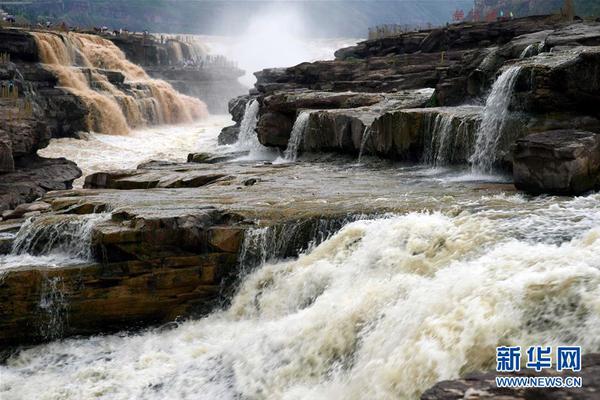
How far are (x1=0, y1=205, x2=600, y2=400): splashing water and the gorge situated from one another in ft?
0.08

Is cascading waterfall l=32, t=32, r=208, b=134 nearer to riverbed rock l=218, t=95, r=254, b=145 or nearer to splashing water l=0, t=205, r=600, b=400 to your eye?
riverbed rock l=218, t=95, r=254, b=145

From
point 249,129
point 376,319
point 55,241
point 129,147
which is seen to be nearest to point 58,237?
point 55,241

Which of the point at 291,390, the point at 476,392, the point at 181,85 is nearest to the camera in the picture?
the point at 476,392

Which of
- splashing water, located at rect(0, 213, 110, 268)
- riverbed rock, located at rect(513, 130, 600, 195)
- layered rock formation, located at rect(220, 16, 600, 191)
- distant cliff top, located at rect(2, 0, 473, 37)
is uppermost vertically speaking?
distant cliff top, located at rect(2, 0, 473, 37)

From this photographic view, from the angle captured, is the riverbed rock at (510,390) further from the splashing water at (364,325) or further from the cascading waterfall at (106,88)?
the cascading waterfall at (106,88)

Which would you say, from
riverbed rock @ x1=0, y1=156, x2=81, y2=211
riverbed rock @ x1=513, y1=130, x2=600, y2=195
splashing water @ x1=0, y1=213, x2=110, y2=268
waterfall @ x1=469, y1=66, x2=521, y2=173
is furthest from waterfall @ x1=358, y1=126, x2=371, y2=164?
riverbed rock @ x1=0, y1=156, x2=81, y2=211

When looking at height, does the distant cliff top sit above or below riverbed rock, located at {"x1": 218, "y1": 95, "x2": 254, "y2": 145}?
above

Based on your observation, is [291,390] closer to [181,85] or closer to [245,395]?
[245,395]

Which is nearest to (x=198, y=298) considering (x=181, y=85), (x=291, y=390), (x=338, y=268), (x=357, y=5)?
(x=338, y=268)

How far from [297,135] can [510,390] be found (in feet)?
51.5

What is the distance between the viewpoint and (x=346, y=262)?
9367mm

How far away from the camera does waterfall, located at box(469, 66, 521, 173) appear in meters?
13.9

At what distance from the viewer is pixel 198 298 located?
10328 mm

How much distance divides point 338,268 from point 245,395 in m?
2.36
